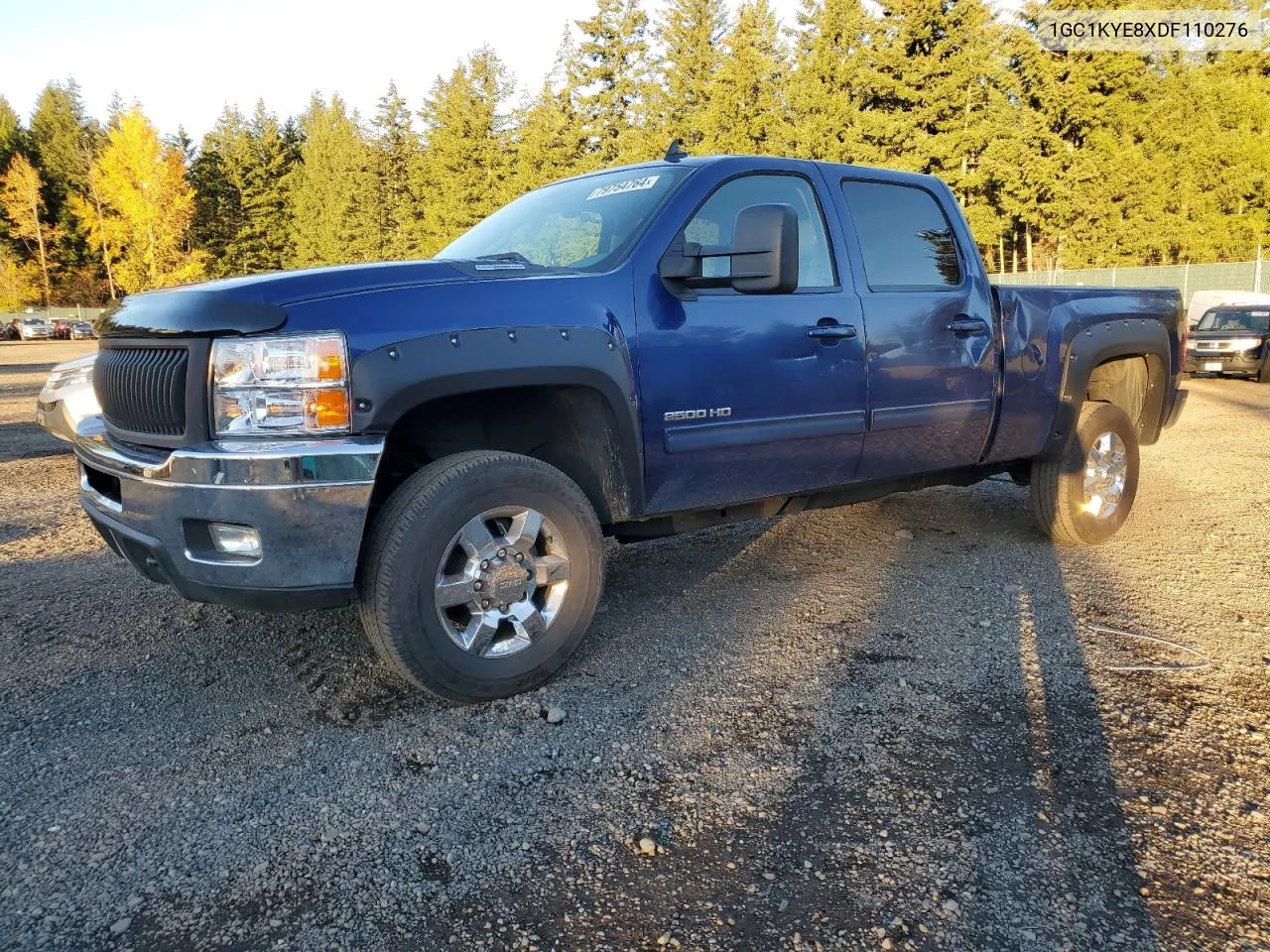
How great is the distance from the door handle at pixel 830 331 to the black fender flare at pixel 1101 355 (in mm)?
1588

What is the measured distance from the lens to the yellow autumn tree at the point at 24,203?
5825 centimetres

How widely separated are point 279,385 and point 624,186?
1.80 m

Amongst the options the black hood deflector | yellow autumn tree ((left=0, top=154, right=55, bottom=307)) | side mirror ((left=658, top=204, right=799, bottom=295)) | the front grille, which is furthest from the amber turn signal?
yellow autumn tree ((left=0, top=154, right=55, bottom=307))

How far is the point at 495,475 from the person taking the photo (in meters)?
2.92

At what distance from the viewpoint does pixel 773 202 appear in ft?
12.3

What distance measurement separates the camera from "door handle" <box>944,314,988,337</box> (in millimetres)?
4172

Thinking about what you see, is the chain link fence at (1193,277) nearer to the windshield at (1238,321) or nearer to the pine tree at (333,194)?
the windshield at (1238,321)

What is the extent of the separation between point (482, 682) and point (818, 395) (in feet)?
5.83

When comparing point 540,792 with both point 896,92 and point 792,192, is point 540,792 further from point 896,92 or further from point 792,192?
point 896,92

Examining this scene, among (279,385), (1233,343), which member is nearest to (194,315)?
(279,385)

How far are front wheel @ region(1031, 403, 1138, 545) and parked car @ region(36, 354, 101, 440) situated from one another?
5.00 m

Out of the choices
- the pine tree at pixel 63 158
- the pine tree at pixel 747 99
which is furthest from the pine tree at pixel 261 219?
the pine tree at pixel 747 99

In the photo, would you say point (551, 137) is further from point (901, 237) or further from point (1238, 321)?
point (901, 237)

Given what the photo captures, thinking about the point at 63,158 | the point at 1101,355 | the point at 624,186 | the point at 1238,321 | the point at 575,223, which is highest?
the point at 63,158
